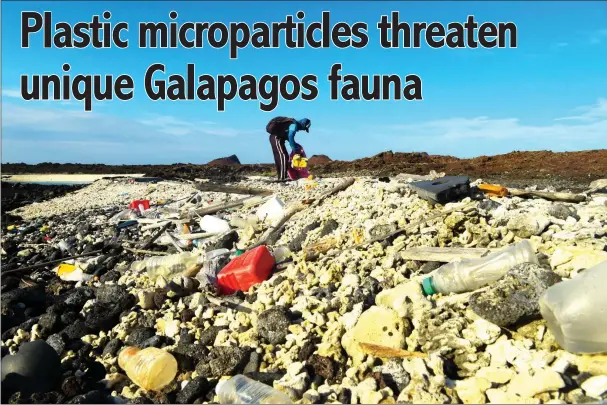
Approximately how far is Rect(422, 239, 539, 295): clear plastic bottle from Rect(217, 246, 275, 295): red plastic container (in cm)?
162

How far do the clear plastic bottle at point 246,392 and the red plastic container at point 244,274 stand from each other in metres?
1.35

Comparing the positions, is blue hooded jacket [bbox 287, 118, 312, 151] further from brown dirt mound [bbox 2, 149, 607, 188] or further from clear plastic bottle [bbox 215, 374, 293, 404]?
clear plastic bottle [bbox 215, 374, 293, 404]

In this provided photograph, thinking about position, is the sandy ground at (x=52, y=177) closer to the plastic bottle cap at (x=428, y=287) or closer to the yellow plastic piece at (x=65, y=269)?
the yellow plastic piece at (x=65, y=269)

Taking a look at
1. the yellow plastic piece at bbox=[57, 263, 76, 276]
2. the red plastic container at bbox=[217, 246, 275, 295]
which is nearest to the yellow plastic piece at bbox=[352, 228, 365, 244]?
the red plastic container at bbox=[217, 246, 275, 295]

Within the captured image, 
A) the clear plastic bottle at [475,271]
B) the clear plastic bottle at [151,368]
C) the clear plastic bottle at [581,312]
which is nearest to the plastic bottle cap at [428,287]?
the clear plastic bottle at [475,271]

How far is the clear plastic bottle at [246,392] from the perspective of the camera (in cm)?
272

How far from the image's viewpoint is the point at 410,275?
12.8 ft

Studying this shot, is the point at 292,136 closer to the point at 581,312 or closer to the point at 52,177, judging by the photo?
the point at 581,312

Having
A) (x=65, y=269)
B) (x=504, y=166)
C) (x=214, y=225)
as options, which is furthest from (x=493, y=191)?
(x=504, y=166)

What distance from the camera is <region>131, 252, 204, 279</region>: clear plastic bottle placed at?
5.48 m

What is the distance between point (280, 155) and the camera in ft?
40.3

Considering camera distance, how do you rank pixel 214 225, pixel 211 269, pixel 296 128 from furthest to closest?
pixel 296 128
pixel 214 225
pixel 211 269

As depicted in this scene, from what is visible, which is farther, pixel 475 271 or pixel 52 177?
pixel 52 177

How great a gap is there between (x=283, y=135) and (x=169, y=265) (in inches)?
280
